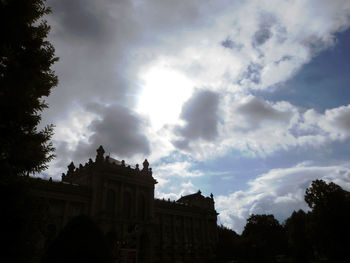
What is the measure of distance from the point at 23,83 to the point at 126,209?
141 feet

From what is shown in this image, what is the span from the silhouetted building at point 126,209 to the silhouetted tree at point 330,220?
81.3 feet

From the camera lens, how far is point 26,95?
1311cm

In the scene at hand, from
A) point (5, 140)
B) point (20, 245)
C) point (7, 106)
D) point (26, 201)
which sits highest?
point (7, 106)

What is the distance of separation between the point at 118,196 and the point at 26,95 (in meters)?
40.8

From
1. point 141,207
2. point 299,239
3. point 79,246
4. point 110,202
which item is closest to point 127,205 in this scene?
point 141,207

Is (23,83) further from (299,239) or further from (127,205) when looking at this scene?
(299,239)

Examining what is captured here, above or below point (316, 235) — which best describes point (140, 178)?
above

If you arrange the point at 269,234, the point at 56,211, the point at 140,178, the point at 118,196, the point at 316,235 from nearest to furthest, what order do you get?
the point at 56,211
the point at 316,235
the point at 118,196
the point at 140,178
the point at 269,234

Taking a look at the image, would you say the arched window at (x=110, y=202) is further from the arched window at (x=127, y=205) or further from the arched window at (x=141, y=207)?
the arched window at (x=141, y=207)

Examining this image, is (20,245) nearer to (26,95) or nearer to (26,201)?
(26,201)

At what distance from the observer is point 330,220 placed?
152ft

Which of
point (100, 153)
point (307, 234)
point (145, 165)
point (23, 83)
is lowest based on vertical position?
point (307, 234)

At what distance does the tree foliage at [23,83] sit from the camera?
41.8 feet

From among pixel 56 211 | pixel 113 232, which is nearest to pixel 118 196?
pixel 113 232
